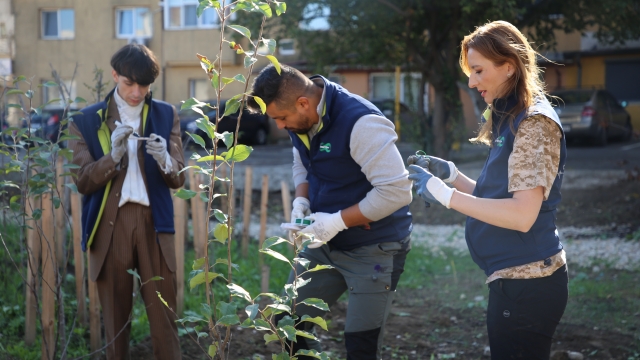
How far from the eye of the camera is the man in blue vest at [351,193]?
274 centimetres

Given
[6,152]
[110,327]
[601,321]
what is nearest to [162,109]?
[6,152]

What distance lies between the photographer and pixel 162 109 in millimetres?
3375

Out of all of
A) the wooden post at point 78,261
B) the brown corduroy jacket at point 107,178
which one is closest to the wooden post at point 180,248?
the wooden post at point 78,261

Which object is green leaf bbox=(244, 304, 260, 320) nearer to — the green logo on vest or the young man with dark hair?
the green logo on vest

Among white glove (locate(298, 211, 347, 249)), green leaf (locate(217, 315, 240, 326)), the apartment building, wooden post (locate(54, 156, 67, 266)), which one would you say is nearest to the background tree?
wooden post (locate(54, 156, 67, 266))

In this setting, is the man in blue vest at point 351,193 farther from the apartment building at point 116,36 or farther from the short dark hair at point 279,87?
the apartment building at point 116,36

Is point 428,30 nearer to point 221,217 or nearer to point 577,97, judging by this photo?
point 577,97

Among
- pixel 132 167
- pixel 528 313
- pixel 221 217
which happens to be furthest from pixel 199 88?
pixel 528 313

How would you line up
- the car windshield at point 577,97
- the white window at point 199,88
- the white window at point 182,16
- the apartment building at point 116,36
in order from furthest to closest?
the white window at point 199,88 < the white window at point 182,16 < the apartment building at point 116,36 < the car windshield at point 577,97

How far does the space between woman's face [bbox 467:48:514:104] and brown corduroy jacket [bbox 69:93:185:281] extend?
149 centimetres

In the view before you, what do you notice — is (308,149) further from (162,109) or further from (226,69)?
(226,69)

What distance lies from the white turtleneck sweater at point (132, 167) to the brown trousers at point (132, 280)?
0.05m

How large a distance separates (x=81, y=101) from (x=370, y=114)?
4.37 ft

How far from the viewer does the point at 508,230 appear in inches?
89.7
